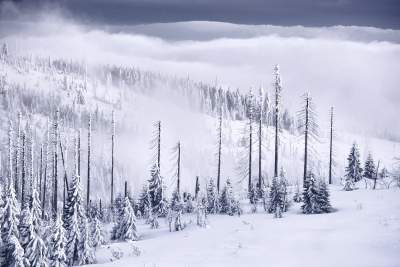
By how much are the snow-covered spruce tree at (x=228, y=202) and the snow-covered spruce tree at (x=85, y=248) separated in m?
11.9

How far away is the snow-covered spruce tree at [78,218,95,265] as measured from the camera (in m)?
25.0

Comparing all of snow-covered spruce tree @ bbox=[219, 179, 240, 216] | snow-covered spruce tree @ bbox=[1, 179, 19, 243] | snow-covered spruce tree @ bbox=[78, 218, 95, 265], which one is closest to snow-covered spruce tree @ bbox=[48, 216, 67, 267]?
snow-covered spruce tree @ bbox=[78, 218, 95, 265]

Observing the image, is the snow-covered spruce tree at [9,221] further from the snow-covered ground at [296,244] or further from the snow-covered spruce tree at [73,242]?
the snow-covered ground at [296,244]

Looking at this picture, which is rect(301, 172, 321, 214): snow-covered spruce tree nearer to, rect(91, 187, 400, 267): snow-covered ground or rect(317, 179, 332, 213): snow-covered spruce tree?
rect(317, 179, 332, 213): snow-covered spruce tree

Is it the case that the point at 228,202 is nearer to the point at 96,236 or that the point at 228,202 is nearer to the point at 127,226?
the point at 127,226

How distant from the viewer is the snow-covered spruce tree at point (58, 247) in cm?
2520

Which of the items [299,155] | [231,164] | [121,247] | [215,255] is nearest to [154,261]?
[215,255]

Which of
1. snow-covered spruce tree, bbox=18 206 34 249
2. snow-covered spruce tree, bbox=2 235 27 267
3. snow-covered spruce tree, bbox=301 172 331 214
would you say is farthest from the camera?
snow-covered spruce tree, bbox=18 206 34 249

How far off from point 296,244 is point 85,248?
14.1 meters

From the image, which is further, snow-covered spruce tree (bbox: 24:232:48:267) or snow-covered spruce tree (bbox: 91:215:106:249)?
snow-covered spruce tree (bbox: 91:215:106:249)

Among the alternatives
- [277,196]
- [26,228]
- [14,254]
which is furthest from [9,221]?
[277,196]

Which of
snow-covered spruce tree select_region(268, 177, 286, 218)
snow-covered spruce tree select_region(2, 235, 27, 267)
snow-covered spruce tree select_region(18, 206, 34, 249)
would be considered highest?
snow-covered spruce tree select_region(268, 177, 286, 218)

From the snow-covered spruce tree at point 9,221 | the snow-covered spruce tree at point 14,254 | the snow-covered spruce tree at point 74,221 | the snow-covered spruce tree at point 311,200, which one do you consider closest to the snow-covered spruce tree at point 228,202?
the snow-covered spruce tree at point 311,200

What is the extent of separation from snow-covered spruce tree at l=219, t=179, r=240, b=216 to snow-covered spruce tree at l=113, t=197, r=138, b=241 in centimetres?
800
